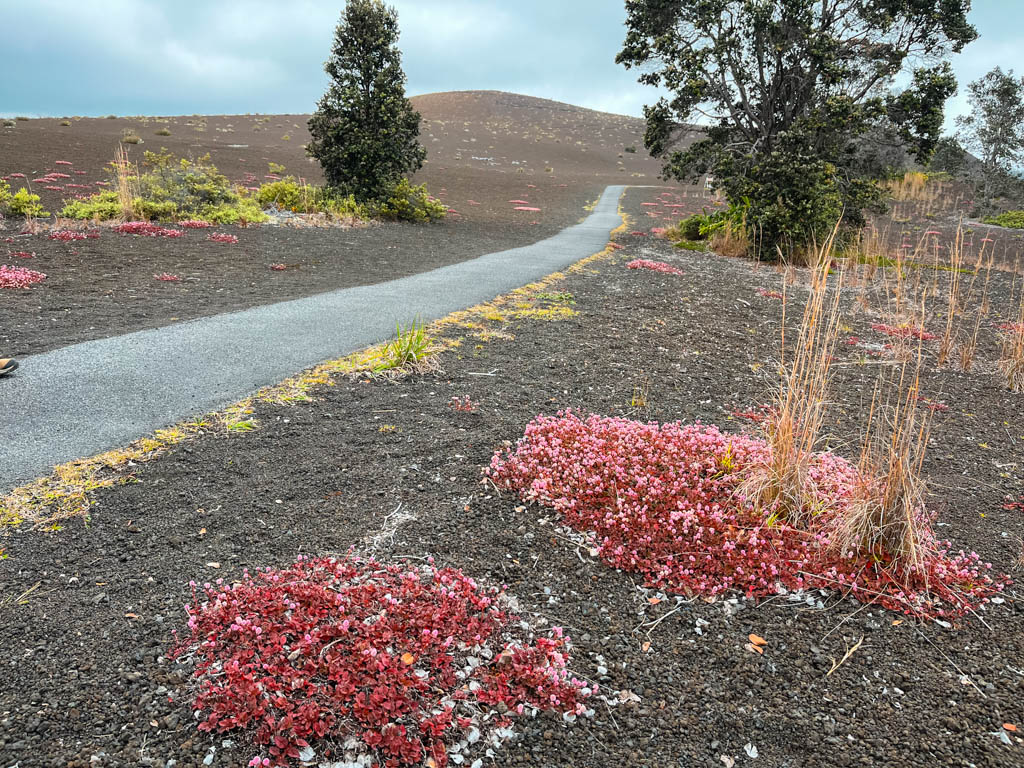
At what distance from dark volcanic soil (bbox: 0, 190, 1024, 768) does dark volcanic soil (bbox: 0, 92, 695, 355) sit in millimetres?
3384

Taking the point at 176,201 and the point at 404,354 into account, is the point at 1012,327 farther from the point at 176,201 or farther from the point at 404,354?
the point at 176,201

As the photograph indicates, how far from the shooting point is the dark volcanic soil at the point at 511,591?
2078 millimetres

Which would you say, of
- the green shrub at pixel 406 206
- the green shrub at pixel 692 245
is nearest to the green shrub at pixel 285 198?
the green shrub at pixel 406 206

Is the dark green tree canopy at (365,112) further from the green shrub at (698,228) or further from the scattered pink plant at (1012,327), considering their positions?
the scattered pink plant at (1012,327)

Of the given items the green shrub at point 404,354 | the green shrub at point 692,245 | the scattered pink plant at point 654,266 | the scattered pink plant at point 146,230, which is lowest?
the green shrub at point 404,354

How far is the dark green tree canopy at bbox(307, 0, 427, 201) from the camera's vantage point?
637 inches

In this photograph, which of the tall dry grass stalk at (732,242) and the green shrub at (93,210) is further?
the tall dry grass stalk at (732,242)

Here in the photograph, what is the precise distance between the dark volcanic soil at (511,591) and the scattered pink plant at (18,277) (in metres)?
5.39

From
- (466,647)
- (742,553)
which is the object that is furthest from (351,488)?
(742,553)

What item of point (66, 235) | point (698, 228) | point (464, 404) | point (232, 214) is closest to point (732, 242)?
point (698, 228)

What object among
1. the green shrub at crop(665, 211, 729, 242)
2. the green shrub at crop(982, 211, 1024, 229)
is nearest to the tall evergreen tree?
the green shrub at crop(982, 211, 1024, 229)

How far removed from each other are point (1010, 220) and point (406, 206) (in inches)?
959

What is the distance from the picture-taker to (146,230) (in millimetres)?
11852

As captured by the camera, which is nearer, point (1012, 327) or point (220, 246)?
point (1012, 327)
